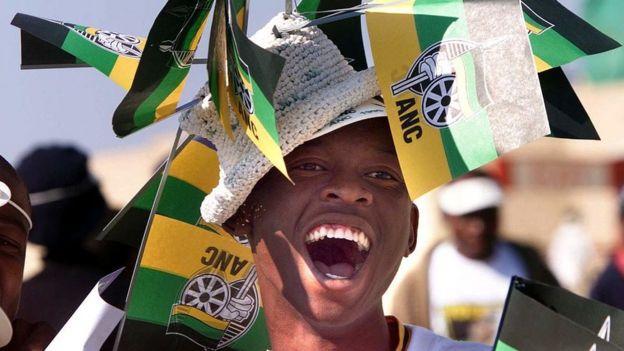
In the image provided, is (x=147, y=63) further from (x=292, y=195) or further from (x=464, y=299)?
(x=464, y=299)

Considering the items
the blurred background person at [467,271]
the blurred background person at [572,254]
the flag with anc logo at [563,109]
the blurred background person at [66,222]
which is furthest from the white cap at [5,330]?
the blurred background person at [572,254]

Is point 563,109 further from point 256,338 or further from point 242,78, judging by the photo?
point 256,338

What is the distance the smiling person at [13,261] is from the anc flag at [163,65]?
471 mm

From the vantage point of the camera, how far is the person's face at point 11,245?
9.78 feet

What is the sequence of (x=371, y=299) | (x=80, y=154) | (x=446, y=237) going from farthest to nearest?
1. (x=446, y=237)
2. (x=80, y=154)
3. (x=371, y=299)

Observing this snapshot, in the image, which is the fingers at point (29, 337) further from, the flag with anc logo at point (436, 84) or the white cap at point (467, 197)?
the white cap at point (467, 197)

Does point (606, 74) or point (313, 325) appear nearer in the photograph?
point (313, 325)

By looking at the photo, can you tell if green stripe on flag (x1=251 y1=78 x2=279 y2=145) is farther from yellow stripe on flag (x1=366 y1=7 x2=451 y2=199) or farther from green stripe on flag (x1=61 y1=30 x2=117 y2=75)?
green stripe on flag (x1=61 y1=30 x2=117 y2=75)

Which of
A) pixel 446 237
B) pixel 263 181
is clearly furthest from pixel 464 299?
pixel 263 181

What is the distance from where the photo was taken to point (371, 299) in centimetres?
254

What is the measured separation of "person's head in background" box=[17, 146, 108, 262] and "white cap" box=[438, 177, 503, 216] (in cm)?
125

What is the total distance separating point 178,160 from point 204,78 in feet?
0.69

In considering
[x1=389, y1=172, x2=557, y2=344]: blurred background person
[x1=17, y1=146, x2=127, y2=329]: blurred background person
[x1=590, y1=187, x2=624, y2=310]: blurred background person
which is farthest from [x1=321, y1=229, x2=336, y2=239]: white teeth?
[x1=590, y1=187, x2=624, y2=310]: blurred background person

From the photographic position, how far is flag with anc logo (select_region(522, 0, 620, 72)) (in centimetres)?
241
